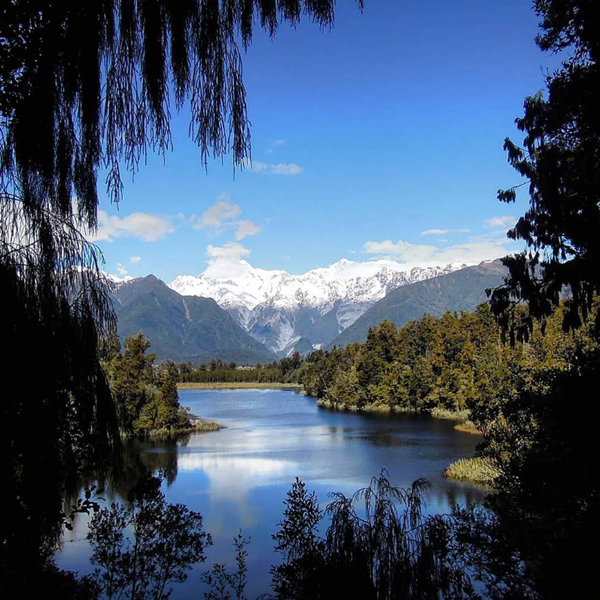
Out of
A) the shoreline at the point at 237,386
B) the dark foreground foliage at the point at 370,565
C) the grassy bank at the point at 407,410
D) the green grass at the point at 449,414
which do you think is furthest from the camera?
the shoreline at the point at 237,386

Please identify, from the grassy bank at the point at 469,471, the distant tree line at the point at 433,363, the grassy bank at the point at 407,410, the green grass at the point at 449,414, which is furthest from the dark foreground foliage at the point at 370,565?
the green grass at the point at 449,414

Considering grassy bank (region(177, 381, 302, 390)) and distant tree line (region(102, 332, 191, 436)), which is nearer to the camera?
distant tree line (region(102, 332, 191, 436))

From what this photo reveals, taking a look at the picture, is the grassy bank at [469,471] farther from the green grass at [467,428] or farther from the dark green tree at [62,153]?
the dark green tree at [62,153]

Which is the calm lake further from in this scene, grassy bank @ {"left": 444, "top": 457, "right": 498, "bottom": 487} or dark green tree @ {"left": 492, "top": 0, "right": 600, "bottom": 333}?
dark green tree @ {"left": 492, "top": 0, "right": 600, "bottom": 333}

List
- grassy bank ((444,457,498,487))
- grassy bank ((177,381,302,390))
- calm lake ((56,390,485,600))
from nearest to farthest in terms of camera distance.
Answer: calm lake ((56,390,485,600)), grassy bank ((444,457,498,487)), grassy bank ((177,381,302,390))

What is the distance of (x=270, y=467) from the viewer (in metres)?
24.4

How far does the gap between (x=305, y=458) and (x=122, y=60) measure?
2590 centimetres

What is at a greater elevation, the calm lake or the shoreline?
the calm lake

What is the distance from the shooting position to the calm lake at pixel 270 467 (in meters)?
13.8

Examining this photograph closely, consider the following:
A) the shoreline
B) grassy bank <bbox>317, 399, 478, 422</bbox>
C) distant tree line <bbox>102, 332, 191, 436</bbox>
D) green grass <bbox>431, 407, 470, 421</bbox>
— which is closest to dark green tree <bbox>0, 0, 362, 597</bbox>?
distant tree line <bbox>102, 332, 191, 436</bbox>

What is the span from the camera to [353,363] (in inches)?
2495

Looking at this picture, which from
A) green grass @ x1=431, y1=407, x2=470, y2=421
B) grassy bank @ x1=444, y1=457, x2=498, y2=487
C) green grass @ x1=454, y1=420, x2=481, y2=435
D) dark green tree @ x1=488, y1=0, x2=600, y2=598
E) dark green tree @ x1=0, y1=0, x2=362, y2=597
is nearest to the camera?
dark green tree @ x1=0, y1=0, x2=362, y2=597

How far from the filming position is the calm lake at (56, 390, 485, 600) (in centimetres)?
1384

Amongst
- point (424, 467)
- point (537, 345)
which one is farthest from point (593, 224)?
point (537, 345)
